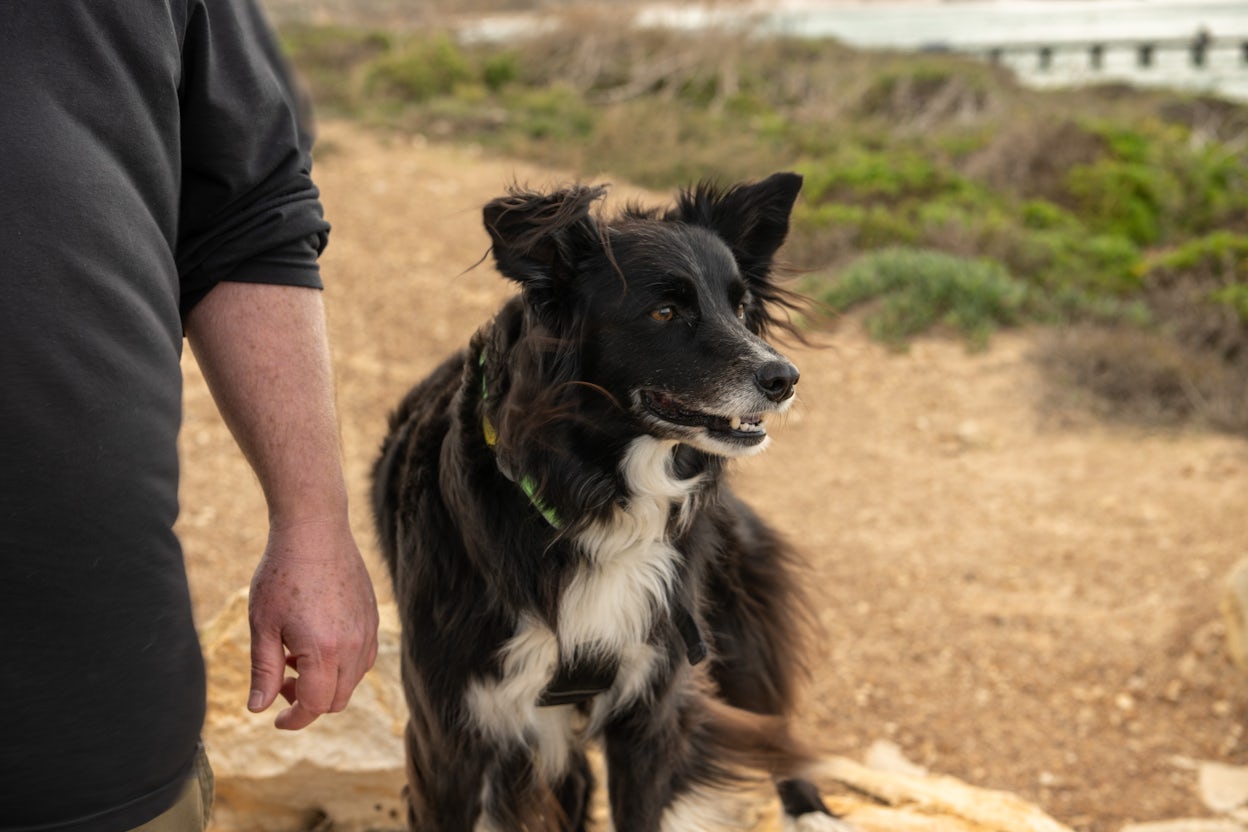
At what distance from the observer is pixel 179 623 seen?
4.84 feet

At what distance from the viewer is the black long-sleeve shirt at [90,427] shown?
133 cm

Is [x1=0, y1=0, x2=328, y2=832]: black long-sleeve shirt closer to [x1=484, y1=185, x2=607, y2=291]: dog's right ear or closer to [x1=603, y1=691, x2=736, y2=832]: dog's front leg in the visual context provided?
[x1=484, y1=185, x2=607, y2=291]: dog's right ear

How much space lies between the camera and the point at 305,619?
1831 millimetres

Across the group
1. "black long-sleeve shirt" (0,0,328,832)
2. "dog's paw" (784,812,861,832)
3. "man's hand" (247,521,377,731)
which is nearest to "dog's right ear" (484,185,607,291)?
"man's hand" (247,521,377,731)

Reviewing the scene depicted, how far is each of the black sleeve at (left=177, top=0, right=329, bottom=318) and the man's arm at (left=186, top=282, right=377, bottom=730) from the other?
0.15 ft

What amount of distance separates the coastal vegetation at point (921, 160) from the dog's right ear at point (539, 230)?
7.64 ft

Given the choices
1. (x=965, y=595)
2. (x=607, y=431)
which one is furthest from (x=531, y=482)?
(x=965, y=595)

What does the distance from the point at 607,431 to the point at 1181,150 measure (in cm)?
1156

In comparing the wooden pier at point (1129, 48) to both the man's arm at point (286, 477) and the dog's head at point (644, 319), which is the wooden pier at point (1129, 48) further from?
the man's arm at point (286, 477)

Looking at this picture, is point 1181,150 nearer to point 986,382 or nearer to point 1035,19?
point 986,382

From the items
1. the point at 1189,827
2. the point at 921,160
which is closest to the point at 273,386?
the point at 1189,827

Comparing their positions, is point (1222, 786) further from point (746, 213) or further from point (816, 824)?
point (746, 213)

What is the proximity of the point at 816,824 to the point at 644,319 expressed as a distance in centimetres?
173

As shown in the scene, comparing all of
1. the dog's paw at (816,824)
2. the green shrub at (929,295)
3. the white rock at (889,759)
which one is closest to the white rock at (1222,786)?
the white rock at (889,759)
